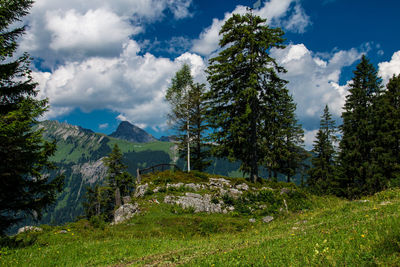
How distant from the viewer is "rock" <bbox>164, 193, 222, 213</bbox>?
762 inches

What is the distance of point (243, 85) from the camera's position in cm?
2467

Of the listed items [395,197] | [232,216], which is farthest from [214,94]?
[395,197]

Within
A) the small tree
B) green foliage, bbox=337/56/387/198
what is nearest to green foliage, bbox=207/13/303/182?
green foliage, bbox=337/56/387/198

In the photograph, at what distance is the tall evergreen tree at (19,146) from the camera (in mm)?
12992

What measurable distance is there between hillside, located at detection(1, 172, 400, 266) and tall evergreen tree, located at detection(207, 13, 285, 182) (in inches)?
147

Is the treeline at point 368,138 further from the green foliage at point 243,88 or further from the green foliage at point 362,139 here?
the green foliage at point 243,88

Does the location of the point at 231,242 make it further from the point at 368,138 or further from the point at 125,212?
the point at 368,138

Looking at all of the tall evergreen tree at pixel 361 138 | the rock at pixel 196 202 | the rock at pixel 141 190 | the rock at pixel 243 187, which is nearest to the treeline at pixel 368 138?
the tall evergreen tree at pixel 361 138

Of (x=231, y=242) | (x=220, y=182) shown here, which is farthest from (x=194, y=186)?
(x=231, y=242)

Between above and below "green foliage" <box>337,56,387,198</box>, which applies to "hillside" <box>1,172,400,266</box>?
below

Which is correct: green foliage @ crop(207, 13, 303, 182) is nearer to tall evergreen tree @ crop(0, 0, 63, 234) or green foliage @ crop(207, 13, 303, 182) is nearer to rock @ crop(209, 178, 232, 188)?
rock @ crop(209, 178, 232, 188)

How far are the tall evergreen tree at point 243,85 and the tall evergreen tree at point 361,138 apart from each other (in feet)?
46.8

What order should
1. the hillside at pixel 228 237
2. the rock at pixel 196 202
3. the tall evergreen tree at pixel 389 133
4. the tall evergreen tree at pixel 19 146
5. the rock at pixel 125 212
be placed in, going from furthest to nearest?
the tall evergreen tree at pixel 389 133 → the rock at pixel 196 202 → the rock at pixel 125 212 → the tall evergreen tree at pixel 19 146 → the hillside at pixel 228 237

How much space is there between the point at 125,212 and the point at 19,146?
8484 mm
